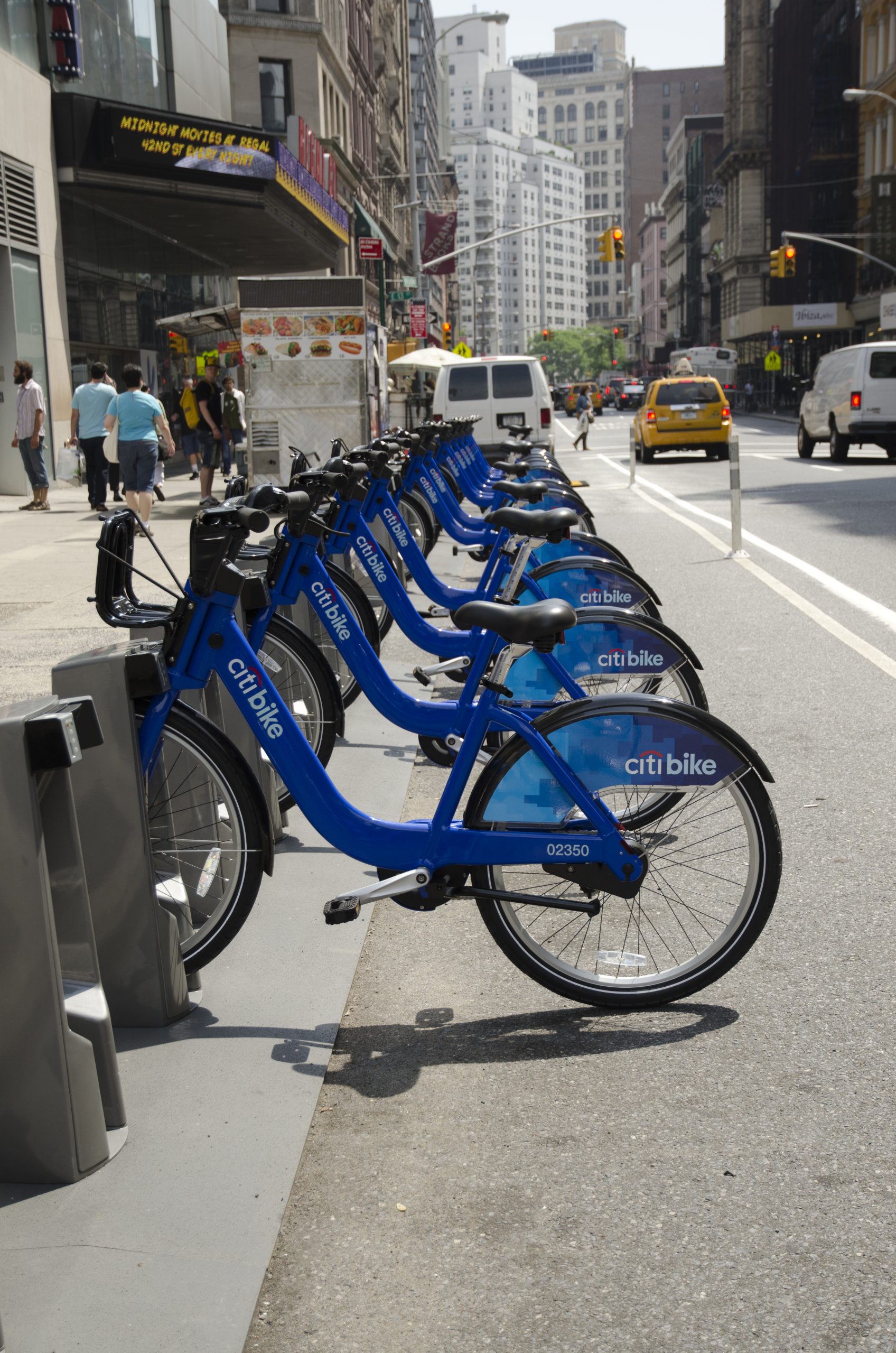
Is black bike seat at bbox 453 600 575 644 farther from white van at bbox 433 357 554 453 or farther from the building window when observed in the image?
the building window

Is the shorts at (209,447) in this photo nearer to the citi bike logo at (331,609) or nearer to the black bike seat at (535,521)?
the citi bike logo at (331,609)

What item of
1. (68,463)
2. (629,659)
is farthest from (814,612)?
(68,463)

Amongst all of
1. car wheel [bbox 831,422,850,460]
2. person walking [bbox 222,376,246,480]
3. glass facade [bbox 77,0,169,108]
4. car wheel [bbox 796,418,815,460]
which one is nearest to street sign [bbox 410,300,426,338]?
glass facade [bbox 77,0,169,108]

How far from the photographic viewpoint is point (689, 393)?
103 feet

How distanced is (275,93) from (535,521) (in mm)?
45309

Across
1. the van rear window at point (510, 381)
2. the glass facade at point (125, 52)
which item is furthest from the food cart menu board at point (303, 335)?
the glass facade at point (125, 52)

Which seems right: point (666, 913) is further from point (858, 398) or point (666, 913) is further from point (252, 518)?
point (858, 398)

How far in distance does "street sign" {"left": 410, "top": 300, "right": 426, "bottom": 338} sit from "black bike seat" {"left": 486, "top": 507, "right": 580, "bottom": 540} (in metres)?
49.8

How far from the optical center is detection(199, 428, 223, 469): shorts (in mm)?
20344

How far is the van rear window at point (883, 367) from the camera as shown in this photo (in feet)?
85.0

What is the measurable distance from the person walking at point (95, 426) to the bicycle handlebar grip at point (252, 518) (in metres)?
15.6

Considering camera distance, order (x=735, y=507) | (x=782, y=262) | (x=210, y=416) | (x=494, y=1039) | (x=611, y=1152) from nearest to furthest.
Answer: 1. (x=611, y=1152)
2. (x=494, y=1039)
3. (x=735, y=507)
4. (x=210, y=416)
5. (x=782, y=262)

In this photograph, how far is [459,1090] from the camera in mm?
3475

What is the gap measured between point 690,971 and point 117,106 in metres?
24.9
